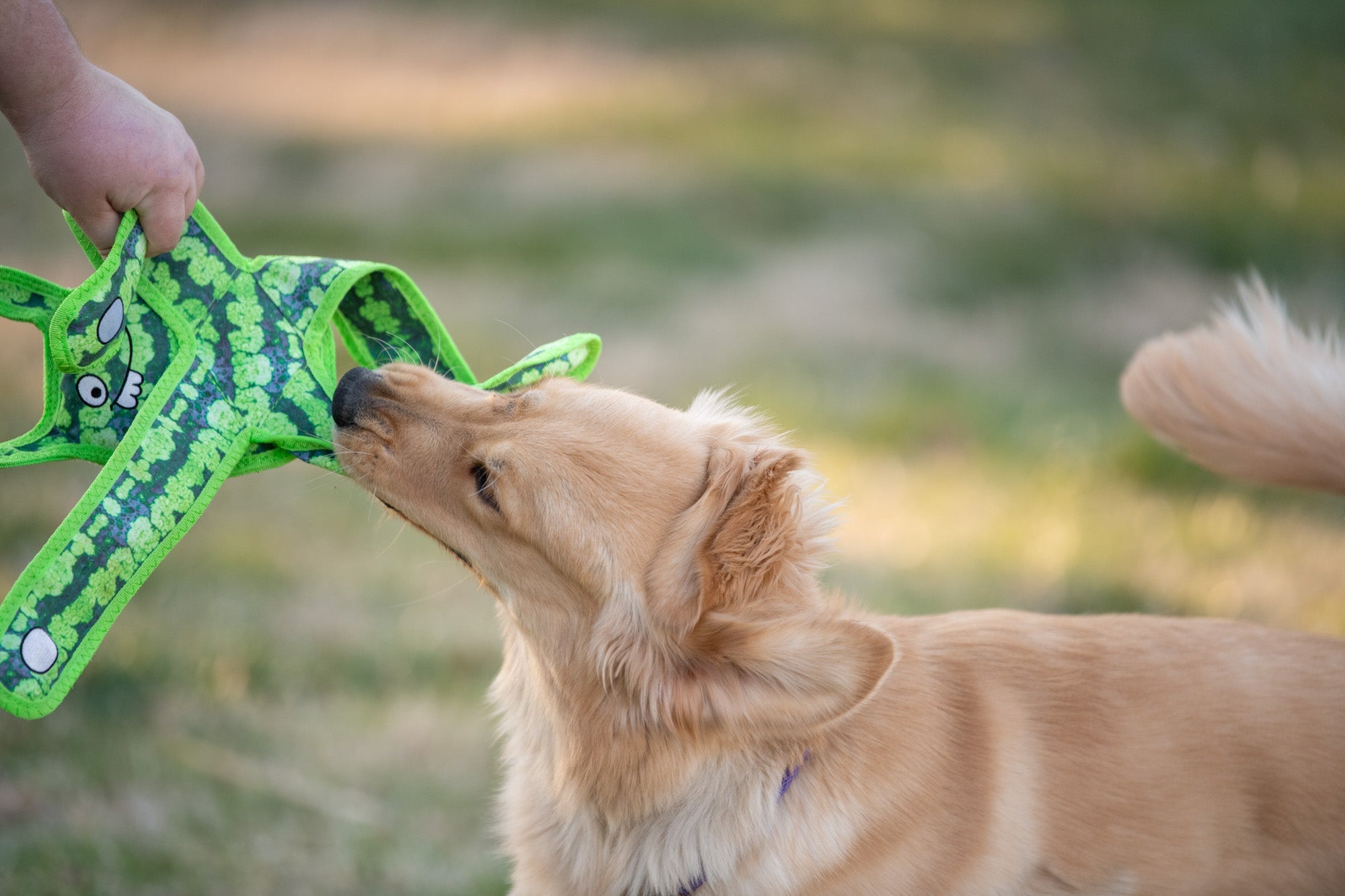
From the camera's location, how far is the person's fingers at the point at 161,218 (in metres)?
2.15

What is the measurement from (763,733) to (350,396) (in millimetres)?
1175

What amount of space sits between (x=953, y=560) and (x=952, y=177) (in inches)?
213

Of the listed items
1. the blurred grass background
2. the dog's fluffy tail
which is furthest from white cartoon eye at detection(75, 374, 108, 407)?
the dog's fluffy tail

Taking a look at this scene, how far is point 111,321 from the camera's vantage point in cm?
214

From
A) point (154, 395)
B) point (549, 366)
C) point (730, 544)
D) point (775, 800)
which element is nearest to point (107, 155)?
point (154, 395)

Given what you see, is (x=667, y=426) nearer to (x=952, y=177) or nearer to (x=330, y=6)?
(x=952, y=177)

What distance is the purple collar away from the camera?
2195 millimetres

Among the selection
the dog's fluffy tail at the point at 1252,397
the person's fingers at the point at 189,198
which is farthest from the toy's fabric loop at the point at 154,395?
the dog's fluffy tail at the point at 1252,397

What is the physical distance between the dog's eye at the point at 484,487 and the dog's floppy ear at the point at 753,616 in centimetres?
38

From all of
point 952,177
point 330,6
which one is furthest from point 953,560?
point 330,6

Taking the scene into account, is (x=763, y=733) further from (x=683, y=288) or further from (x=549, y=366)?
(x=683, y=288)

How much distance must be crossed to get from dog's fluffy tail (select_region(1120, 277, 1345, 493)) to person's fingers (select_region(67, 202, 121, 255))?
2.53m

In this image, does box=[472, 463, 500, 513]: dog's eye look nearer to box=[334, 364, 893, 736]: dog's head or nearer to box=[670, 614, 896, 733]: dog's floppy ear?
box=[334, 364, 893, 736]: dog's head

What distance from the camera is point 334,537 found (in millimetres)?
4734
